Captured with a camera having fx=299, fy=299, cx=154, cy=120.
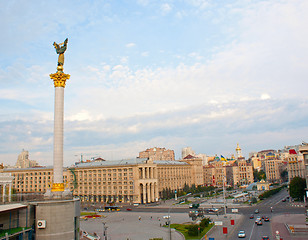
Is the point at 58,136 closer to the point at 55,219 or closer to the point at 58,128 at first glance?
the point at 58,128

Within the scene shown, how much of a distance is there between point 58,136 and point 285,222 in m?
49.2

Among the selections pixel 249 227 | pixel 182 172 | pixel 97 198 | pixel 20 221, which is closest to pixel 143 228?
pixel 249 227

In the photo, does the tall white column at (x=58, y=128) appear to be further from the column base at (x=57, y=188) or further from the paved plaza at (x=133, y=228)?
the paved plaza at (x=133, y=228)

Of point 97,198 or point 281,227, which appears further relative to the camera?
point 97,198

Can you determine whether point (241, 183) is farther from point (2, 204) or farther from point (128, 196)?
point (2, 204)

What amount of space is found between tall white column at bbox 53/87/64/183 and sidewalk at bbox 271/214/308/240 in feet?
121

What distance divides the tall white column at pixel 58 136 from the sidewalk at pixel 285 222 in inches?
1454

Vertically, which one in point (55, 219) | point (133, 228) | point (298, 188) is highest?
point (55, 219)

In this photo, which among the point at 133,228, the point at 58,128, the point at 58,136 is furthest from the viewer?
the point at 133,228

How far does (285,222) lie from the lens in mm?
62250

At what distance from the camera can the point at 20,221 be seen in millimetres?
36969

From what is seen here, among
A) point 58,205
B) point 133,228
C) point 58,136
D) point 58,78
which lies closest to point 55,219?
point 58,205

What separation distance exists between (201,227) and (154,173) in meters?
68.9

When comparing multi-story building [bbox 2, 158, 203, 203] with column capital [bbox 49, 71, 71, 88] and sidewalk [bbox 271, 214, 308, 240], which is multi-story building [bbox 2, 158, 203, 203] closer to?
sidewalk [bbox 271, 214, 308, 240]
